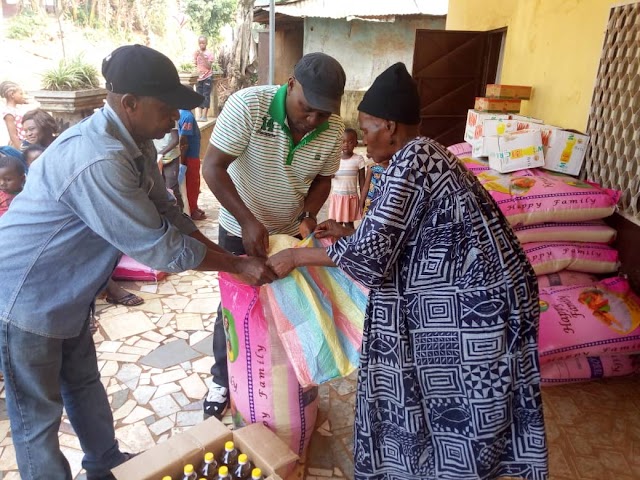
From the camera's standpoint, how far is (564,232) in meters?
3.07

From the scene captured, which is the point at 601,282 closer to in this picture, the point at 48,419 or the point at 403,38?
the point at 48,419

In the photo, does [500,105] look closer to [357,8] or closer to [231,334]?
[231,334]

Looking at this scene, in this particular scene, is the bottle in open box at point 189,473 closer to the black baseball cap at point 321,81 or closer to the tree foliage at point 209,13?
the black baseball cap at point 321,81

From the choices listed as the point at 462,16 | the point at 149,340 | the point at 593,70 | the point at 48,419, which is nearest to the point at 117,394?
the point at 149,340

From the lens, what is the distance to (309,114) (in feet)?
6.71

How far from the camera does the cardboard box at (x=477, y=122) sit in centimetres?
403

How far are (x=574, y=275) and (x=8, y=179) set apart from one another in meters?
3.73

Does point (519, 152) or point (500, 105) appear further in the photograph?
point (500, 105)

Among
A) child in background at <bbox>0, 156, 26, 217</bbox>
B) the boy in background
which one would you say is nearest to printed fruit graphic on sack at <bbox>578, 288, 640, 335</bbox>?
child in background at <bbox>0, 156, 26, 217</bbox>

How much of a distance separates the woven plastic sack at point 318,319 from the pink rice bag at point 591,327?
1493mm

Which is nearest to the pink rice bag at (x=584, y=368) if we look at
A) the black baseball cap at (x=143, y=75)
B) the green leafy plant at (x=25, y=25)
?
the black baseball cap at (x=143, y=75)

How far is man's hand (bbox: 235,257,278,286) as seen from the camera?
182 cm

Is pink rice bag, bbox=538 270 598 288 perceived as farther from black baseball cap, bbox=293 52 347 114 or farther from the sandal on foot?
the sandal on foot

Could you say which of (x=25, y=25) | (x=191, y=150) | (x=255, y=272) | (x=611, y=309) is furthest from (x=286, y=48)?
(x=255, y=272)
